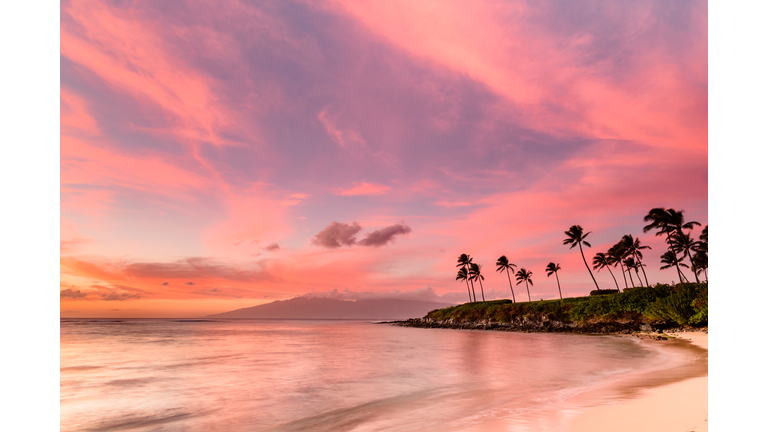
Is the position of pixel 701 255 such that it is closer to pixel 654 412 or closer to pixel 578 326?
pixel 578 326

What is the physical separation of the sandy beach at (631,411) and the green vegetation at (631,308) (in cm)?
3374

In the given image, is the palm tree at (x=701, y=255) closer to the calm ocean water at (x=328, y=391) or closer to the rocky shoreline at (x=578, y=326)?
the rocky shoreline at (x=578, y=326)

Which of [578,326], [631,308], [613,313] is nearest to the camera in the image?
[631,308]

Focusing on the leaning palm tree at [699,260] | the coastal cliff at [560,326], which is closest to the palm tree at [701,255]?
the leaning palm tree at [699,260]

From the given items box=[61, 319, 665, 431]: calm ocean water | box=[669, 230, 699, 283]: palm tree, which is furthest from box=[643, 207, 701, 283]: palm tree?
box=[61, 319, 665, 431]: calm ocean water

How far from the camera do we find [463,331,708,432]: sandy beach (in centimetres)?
721

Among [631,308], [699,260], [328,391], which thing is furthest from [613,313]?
[328,391]

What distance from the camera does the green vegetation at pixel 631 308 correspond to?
130 feet

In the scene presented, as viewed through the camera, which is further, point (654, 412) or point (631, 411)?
point (631, 411)

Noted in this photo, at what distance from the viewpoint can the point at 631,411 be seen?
8.37 meters

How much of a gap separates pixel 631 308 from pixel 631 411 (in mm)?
48656

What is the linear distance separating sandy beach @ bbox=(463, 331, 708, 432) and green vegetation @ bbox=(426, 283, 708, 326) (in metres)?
33.7
